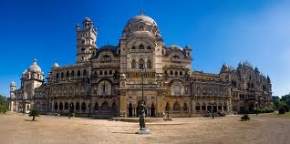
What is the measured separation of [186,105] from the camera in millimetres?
71875

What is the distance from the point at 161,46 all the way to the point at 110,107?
18759 millimetres

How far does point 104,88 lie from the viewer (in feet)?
229

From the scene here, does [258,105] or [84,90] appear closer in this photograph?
[84,90]

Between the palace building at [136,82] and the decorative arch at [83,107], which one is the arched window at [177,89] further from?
the decorative arch at [83,107]

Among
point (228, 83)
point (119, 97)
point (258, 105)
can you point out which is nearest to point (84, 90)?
point (119, 97)

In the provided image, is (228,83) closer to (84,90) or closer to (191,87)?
(191,87)

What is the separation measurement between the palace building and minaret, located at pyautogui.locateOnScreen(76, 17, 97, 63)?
0.29 metres

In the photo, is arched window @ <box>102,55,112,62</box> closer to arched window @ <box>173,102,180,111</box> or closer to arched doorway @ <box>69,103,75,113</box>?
arched doorway @ <box>69,103,75,113</box>

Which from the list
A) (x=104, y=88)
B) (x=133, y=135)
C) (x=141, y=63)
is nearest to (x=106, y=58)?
(x=104, y=88)

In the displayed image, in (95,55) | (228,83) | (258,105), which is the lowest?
(258,105)

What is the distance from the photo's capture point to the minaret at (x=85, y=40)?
3544 inches

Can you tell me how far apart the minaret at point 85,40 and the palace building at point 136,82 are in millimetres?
294

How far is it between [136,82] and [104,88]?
1023 centimetres

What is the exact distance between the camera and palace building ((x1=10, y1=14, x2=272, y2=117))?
61562 millimetres
